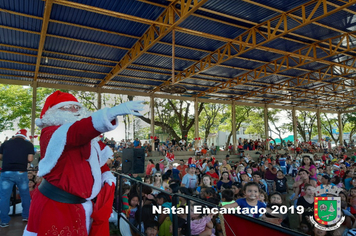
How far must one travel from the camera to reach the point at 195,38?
1057cm

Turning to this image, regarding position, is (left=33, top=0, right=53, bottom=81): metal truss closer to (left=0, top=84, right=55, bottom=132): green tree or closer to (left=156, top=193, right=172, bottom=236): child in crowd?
(left=156, top=193, right=172, bottom=236): child in crowd

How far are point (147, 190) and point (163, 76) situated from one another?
12.4 m

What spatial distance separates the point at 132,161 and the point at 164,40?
20.5ft

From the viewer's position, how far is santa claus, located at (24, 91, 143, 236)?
1.75 m

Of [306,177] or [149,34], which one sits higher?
[149,34]

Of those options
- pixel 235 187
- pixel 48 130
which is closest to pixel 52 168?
pixel 48 130

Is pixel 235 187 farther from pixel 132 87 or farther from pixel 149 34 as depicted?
pixel 132 87

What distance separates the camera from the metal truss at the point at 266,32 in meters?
7.56

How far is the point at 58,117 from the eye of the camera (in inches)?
83.1

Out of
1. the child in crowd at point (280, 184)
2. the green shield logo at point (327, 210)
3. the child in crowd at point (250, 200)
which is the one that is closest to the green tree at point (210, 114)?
the child in crowd at point (280, 184)

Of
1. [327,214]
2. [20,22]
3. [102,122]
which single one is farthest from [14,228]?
[20,22]

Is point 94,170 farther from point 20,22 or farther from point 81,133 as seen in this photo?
point 20,22

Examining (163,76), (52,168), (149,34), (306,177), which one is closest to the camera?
(52,168)

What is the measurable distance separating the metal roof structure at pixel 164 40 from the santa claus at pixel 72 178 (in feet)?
18.8
